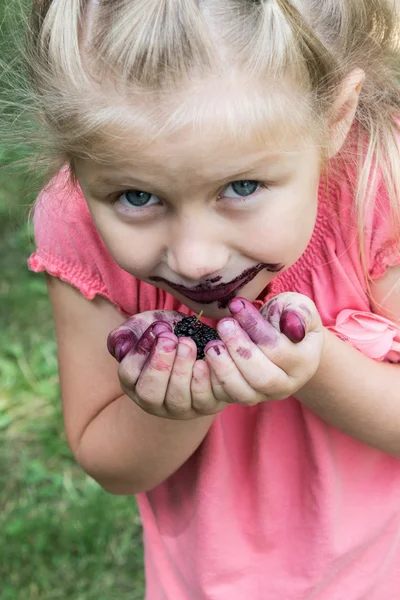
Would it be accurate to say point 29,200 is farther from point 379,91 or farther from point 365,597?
point 365,597

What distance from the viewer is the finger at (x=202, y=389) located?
1.24 metres

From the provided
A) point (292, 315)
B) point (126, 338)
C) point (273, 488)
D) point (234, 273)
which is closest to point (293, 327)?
point (292, 315)

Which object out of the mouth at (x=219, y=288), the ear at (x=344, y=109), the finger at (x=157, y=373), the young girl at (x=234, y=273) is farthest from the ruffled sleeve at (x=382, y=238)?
the finger at (x=157, y=373)

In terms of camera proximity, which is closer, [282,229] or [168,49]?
[168,49]

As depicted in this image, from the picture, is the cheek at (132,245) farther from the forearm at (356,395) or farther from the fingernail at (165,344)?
the forearm at (356,395)

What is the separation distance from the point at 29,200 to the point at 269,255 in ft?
2.07

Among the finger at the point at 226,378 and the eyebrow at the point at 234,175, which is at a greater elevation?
the eyebrow at the point at 234,175

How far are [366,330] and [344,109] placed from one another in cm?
37

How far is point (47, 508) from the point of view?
262 cm

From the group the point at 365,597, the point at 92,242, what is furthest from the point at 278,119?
the point at 365,597

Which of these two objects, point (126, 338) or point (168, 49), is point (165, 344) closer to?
point (126, 338)

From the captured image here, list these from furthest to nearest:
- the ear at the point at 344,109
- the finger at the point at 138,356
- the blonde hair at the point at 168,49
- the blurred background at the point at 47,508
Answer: the blurred background at the point at 47,508
the ear at the point at 344,109
the finger at the point at 138,356
the blonde hair at the point at 168,49

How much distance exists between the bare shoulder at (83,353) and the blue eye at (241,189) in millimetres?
464

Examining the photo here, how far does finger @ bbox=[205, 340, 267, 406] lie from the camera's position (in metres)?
1.21
